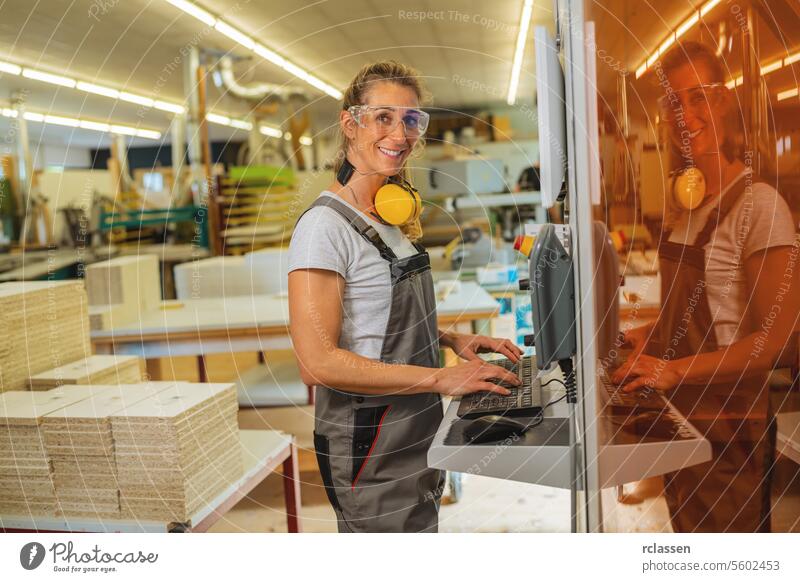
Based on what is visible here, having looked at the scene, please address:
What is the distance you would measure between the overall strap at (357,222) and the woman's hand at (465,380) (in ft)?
0.84

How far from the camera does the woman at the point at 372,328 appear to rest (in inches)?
51.5

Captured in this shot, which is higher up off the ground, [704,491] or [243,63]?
[243,63]

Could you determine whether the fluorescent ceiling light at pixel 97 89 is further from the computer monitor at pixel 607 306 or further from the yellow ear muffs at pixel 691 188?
the computer monitor at pixel 607 306

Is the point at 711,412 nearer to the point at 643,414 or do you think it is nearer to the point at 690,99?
the point at 643,414

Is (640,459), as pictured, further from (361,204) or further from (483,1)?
(483,1)

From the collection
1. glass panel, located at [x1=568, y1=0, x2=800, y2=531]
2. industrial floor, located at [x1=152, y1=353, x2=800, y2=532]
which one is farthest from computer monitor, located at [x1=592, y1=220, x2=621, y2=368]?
industrial floor, located at [x1=152, y1=353, x2=800, y2=532]

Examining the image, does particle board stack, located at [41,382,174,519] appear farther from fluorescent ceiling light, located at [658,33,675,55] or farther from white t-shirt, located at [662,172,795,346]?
fluorescent ceiling light, located at [658,33,675,55]

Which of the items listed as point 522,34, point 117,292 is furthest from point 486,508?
point 522,34

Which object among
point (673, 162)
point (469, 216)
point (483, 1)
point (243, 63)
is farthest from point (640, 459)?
point (243, 63)

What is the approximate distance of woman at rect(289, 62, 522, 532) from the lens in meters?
1.31
